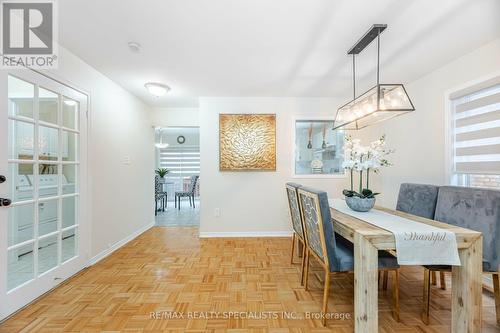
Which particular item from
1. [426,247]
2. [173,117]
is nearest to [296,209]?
[426,247]

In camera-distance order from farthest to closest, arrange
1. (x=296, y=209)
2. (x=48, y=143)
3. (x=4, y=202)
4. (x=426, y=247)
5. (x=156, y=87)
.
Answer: (x=156, y=87), (x=296, y=209), (x=48, y=143), (x=4, y=202), (x=426, y=247)

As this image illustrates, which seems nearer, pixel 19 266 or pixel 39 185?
pixel 19 266

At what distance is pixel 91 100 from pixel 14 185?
1.24 m

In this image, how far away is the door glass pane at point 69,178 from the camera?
225 cm

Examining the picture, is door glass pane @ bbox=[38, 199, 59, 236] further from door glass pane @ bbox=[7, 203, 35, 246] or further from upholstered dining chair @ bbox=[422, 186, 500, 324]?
upholstered dining chair @ bbox=[422, 186, 500, 324]

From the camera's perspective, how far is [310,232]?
1.98 meters

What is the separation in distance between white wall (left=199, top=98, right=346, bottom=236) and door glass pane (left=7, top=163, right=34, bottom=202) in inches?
82.5

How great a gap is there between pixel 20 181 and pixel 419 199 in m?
3.61

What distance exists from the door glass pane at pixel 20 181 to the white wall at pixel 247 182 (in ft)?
6.87

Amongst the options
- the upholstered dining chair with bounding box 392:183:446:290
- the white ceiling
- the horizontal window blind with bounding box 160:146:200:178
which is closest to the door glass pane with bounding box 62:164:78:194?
the white ceiling

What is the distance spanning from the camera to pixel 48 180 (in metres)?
2.05

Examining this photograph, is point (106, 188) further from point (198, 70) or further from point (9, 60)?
point (198, 70)

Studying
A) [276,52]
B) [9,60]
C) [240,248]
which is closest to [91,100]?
[9,60]

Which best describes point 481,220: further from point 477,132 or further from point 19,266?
point 19,266
